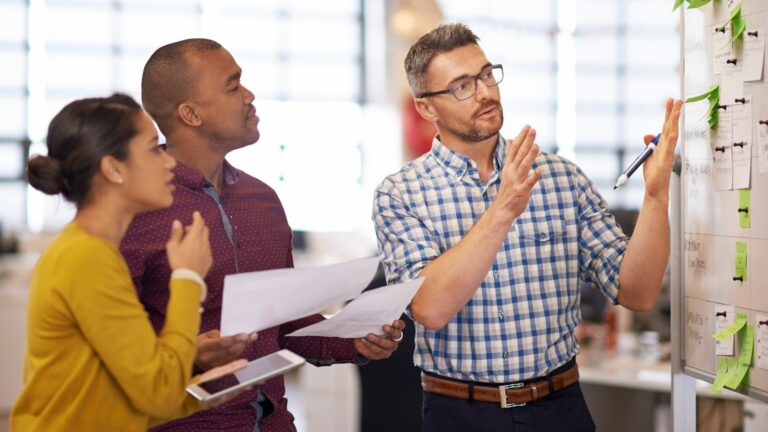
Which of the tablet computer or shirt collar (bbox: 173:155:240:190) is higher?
shirt collar (bbox: 173:155:240:190)

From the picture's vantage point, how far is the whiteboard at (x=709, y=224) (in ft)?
6.03

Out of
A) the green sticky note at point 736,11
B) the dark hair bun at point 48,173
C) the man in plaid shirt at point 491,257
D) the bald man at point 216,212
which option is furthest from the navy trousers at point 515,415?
the dark hair bun at point 48,173

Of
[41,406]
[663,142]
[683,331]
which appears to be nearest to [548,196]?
[663,142]

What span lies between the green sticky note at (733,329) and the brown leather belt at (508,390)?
34 centimetres

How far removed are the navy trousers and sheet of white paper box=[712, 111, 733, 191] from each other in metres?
0.56

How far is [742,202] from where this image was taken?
189 centimetres

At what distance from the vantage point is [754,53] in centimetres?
184

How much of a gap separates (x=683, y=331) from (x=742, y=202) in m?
0.41

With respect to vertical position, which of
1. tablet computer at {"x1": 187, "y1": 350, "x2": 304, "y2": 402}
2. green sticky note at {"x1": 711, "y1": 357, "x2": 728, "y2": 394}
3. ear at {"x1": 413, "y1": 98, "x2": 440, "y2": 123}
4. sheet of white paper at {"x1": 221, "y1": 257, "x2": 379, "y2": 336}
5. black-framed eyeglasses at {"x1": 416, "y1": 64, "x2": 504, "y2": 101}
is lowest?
green sticky note at {"x1": 711, "y1": 357, "x2": 728, "y2": 394}

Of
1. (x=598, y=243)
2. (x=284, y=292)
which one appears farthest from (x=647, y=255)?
(x=284, y=292)

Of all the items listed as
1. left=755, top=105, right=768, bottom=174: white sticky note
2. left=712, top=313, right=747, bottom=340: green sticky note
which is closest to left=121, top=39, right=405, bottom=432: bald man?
left=712, top=313, right=747, bottom=340: green sticky note

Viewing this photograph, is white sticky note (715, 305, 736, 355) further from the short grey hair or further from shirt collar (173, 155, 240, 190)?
shirt collar (173, 155, 240, 190)

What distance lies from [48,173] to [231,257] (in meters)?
0.53

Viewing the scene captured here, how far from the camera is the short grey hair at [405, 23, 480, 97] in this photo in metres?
2.17
